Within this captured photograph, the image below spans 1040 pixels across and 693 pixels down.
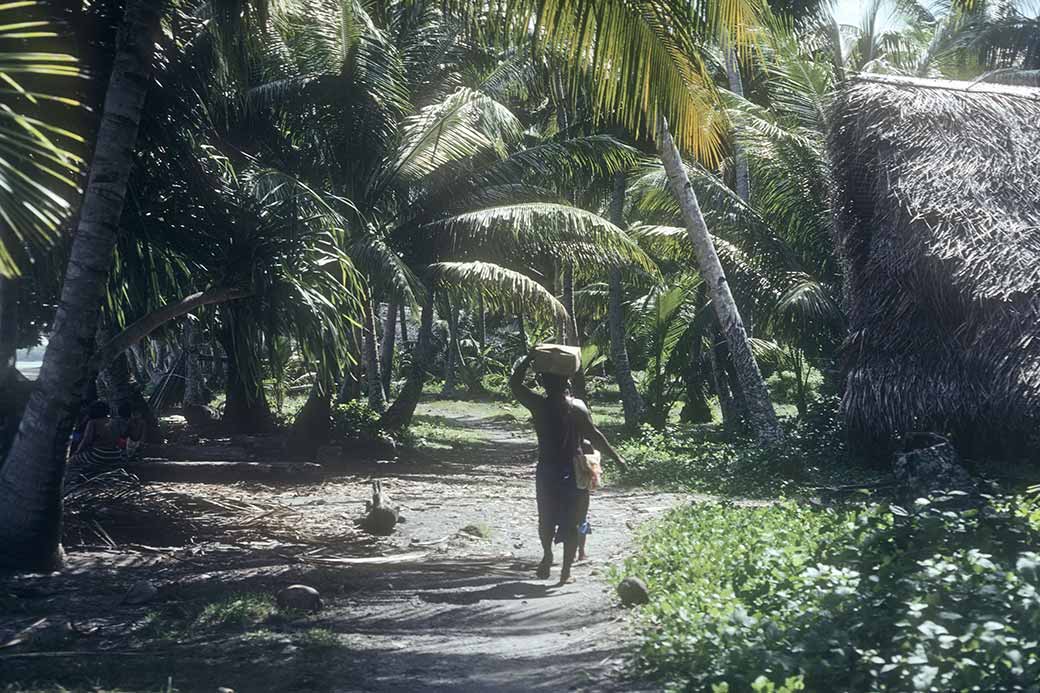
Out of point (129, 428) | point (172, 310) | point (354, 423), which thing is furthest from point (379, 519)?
point (354, 423)

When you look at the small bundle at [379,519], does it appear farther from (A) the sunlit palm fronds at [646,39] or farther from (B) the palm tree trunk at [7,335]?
(A) the sunlit palm fronds at [646,39]

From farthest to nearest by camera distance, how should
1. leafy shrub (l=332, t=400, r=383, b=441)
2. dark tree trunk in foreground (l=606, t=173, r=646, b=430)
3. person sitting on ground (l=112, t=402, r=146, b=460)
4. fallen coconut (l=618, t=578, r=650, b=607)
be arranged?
1. dark tree trunk in foreground (l=606, t=173, r=646, b=430)
2. leafy shrub (l=332, t=400, r=383, b=441)
3. person sitting on ground (l=112, t=402, r=146, b=460)
4. fallen coconut (l=618, t=578, r=650, b=607)

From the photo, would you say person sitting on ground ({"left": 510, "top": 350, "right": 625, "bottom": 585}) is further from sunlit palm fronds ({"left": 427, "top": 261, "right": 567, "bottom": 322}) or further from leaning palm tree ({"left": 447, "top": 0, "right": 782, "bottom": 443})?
sunlit palm fronds ({"left": 427, "top": 261, "right": 567, "bottom": 322})

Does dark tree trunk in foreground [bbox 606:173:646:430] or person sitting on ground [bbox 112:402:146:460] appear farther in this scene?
dark tree trunk in foreground [bbox 606:173:646:430]

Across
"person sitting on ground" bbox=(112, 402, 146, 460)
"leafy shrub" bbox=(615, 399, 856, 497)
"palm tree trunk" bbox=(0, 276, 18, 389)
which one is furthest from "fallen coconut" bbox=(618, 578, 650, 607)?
"person sitting on ground" bbox=(112, 402, 146, 460)

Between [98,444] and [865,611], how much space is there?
9083 millimetres

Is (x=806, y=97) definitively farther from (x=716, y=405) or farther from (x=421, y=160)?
(x=716, y=405)

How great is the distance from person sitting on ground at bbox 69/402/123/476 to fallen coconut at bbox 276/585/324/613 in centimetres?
511

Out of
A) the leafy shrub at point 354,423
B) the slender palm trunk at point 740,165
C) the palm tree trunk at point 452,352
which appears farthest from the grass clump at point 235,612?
the palm tree trunk at point 452,352

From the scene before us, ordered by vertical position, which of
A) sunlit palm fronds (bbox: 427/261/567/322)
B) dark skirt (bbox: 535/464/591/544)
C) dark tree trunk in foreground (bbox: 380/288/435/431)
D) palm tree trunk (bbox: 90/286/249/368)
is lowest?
dark skirt (bbox: 535/464/591/544)

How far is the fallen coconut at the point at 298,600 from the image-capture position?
6.95 m

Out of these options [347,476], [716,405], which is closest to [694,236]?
[347,476]

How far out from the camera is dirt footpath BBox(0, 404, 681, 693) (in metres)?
5.57

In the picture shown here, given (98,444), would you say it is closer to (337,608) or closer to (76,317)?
(76,317)
